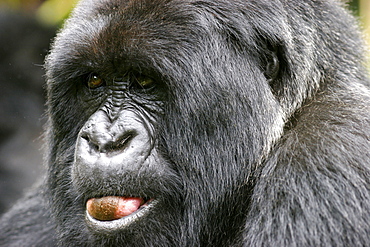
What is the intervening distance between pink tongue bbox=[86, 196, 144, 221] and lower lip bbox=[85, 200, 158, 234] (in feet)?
0.08

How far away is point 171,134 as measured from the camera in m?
3.21

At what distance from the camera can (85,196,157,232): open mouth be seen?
3.07m

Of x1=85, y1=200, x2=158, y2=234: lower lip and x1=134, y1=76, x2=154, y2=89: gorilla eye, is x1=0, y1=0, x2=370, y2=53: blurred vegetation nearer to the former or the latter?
x1=134, y1=76, x2=154, y2=89: gorilla eye

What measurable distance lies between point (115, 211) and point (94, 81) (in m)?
0.86

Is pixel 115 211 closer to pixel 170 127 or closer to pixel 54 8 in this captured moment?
pixel 170 127

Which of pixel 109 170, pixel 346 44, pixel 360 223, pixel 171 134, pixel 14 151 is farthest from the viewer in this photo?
pixel 14 151

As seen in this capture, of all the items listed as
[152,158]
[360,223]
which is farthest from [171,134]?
[360,223]

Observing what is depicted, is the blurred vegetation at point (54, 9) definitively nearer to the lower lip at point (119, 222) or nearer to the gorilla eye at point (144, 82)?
the gorilla eye at point (144, 82)

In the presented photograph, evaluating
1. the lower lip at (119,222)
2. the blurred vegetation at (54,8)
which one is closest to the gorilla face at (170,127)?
the lower lip at (119,222)

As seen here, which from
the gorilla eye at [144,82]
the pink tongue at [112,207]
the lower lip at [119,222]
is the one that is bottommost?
the lower lip at [119,222]

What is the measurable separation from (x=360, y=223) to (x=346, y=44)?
1.55 meters

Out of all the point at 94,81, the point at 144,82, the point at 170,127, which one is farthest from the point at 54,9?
the point at 170,127

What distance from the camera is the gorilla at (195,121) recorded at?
303 cm

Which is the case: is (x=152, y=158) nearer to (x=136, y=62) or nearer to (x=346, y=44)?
(x=136, y=62)
